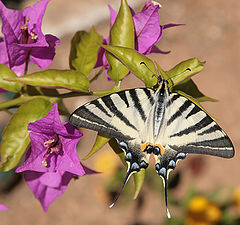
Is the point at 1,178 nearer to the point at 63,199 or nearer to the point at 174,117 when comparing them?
the point at 63,199

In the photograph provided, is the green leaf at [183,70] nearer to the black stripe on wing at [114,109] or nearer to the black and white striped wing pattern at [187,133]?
the black and white striped wing pattern at [187,133]

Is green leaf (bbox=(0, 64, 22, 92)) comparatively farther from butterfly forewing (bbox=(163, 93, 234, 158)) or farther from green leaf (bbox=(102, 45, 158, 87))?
butterfly forewing (bbox=(163, 93, 234, 158))

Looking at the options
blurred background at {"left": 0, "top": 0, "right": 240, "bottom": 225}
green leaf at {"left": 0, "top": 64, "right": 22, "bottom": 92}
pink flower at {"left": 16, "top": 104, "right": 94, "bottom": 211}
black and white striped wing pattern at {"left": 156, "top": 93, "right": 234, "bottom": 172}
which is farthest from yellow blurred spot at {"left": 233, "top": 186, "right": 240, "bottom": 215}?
green leaf at {"left": 0, "top": 64, "right": 22, "bottom": 92}

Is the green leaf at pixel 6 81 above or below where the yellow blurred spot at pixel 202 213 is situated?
above

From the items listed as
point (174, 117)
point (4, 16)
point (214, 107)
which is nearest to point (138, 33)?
point (174, 117)

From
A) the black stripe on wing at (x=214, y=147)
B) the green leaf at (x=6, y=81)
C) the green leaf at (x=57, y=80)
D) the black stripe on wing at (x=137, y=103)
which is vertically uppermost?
the green leaf at (x=57, y=80)

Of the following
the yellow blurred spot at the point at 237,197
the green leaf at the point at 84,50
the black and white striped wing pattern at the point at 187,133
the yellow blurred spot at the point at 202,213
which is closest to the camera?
the black and white striped wing pattern at the point at 187,133

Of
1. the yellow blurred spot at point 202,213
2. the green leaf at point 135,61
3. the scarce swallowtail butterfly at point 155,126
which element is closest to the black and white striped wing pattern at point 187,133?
the scarce swallowtail butterfly at point 155,126
